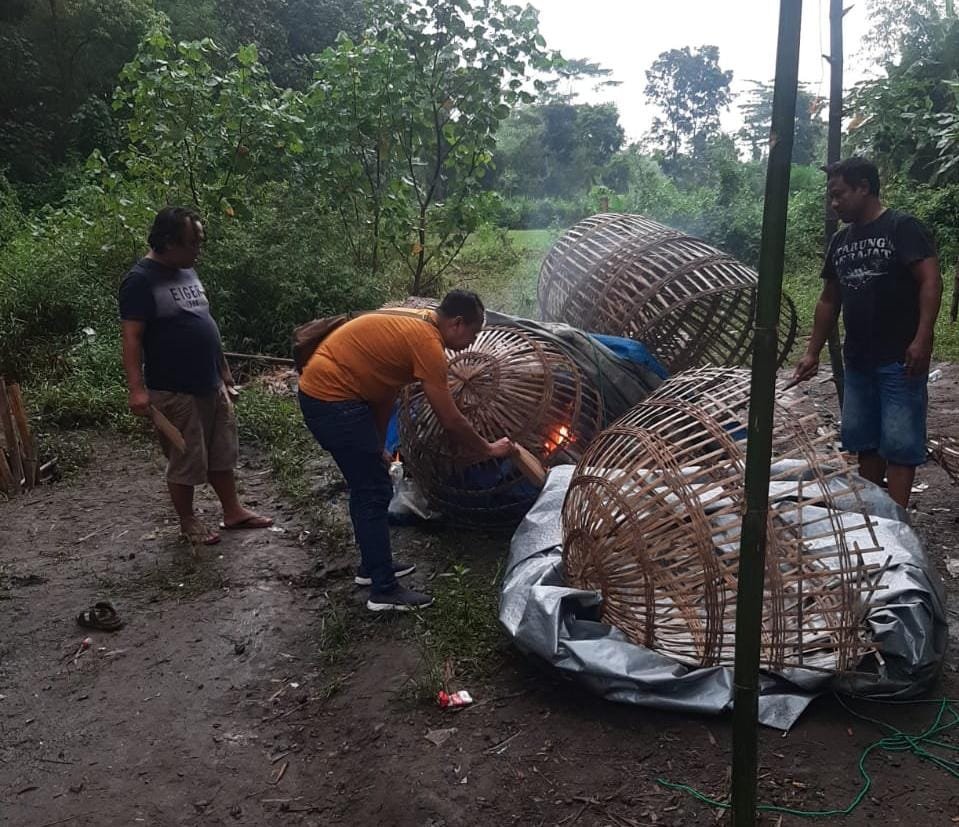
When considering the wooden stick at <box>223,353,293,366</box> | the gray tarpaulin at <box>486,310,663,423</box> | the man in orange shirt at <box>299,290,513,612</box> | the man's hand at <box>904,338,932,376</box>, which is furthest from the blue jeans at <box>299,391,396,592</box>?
the wooden stick at <box>223,353,293,366</box>

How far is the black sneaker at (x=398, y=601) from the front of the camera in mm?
3664

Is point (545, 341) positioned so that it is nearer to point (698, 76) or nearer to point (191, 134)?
point (191, 134)

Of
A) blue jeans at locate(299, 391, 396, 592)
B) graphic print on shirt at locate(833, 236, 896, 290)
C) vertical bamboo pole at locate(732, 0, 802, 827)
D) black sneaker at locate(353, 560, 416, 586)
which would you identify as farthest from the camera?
black sneaker at locate(353, 560, 416, 586)

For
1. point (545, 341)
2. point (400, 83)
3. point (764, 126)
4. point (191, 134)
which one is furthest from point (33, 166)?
point (764, 126)

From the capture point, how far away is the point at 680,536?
2.94 m

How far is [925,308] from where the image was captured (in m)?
3.59

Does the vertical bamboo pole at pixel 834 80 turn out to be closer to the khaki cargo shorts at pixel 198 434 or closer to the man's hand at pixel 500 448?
the man's hand at pixel 500 448

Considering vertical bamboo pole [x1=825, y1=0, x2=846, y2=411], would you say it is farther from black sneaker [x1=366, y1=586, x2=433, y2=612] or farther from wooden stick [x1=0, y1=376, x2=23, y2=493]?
wooden stick [x1=0, y1=376, x2=23, y2=493]

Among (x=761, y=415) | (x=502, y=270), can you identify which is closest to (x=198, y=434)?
(x=761, y=415)

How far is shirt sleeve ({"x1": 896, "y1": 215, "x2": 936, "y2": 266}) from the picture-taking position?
3.61m

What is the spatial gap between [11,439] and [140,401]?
6.38 ft

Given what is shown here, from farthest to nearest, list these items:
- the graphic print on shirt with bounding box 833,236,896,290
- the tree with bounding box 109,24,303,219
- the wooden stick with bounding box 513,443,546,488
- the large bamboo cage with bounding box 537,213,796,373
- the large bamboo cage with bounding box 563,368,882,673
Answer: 1. the tree with bounding box 109,24,303,219
2. the large bamboo cage with bounding box 537,213,796,373
3. the wooden stick with bounding box 513,443,546,488
4. the graphic print on shirt with bounding box 833,236,896,290
5. the large bamboo cage with bounding box 563,368,882,673

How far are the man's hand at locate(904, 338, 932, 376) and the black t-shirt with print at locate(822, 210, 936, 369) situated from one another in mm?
102

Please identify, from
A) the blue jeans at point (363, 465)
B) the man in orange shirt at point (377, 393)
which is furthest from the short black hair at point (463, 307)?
the blue jeans at point (363, 465)
